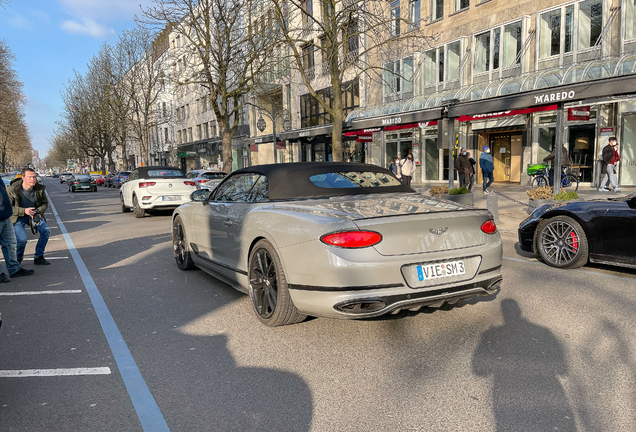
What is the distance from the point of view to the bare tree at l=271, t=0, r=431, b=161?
54.3 ft

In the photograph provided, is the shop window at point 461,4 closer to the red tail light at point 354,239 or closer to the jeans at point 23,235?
the jeans at point 23,235

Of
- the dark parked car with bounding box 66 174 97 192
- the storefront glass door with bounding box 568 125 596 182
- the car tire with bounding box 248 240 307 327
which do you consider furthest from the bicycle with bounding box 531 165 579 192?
the dark parked car with bounding box 66 174 97 192

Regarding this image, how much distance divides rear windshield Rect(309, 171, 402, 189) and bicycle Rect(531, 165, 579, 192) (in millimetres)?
14440

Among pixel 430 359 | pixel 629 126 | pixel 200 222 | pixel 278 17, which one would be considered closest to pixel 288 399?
pixel 430 359

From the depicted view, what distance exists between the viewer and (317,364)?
3.37 meters

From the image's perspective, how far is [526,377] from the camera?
121 inches

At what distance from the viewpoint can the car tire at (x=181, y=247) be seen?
638 centimetres

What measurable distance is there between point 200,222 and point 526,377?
399cm

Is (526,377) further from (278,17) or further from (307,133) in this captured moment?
(307,133)

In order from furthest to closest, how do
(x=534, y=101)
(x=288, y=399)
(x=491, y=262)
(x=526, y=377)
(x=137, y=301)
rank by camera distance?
(x=534, y=101)
(x=137, y=301)
(x=491, y=262)
(x=526, y=377)
(x=288, y=399)

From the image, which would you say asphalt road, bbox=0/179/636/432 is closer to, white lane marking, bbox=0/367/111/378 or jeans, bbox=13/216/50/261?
white lane marking, bbox=0/367/111/378

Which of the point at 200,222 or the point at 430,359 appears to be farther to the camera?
the point at 200,222

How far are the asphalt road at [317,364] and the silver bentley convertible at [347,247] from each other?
0.37m

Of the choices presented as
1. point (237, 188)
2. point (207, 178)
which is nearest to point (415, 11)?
point (207, 178)
